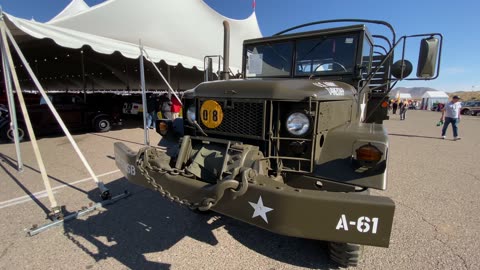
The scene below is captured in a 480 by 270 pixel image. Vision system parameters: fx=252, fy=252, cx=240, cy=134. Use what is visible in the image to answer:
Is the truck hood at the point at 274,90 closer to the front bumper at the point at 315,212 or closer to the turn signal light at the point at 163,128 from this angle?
the front bumper at the point at 315,212

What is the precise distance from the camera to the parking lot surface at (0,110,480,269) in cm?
239

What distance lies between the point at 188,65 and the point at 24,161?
619 centimetres

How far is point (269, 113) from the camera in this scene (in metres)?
2.32

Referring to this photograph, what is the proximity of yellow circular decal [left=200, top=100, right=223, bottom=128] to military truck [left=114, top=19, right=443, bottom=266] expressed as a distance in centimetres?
1

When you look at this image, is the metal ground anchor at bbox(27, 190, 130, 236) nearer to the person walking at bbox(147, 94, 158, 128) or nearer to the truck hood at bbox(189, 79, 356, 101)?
the truck hood at bbox(189, 79, 356, 101)

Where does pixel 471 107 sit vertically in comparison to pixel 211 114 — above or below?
above

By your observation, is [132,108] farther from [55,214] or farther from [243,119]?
[243,119]

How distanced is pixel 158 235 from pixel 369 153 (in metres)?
2.32

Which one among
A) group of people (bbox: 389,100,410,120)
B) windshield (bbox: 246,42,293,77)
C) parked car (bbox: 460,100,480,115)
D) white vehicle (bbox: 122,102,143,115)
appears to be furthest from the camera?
parked car (bbox: 460,100,480,115)

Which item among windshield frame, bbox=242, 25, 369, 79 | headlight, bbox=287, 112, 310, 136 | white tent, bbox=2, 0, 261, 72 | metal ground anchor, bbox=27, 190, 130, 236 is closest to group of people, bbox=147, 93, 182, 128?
white tent, bbox=2, 0, 261, 72

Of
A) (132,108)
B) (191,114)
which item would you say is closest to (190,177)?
(191,114)

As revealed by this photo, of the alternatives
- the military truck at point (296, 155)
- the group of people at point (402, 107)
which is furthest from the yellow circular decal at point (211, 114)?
the group of people at point (402, 107)

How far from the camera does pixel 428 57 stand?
9.09 feet

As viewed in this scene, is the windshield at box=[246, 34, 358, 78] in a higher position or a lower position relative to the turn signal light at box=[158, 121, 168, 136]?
higher
